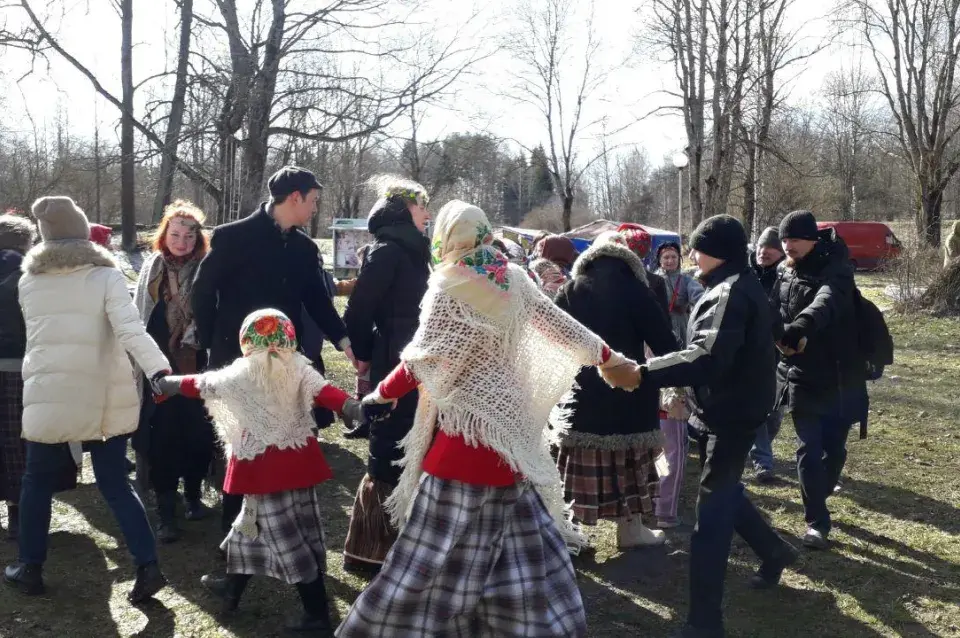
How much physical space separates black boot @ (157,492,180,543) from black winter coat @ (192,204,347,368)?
3.64 feet

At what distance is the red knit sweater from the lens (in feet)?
11.8

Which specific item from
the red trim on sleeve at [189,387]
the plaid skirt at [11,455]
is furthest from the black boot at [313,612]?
the plaid skirt at [11,455]

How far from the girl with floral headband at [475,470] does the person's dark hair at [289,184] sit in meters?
1.32

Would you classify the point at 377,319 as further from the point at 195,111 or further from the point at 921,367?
the point at 195,111

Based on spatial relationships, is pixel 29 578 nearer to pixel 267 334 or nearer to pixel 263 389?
pixel 263 389

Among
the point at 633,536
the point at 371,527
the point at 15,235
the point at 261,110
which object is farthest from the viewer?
the point at 261,110

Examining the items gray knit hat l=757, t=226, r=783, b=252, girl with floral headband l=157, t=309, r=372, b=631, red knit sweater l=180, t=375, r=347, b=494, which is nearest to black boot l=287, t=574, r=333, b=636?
girl with floral headband l=157, t=309, r=372, b=631

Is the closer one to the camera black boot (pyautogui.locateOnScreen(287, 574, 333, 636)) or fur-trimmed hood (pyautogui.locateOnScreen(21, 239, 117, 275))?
black boot (pyautogui.locateOnScreen(287, 574, 333, 636))

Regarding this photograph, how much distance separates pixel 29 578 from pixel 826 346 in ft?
14.2

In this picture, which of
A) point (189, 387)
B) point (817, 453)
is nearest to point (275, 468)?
point (189, 387)

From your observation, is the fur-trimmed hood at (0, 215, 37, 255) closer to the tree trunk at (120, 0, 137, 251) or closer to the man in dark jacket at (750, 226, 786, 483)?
the man in dark jacket at (750, 226, 786, 483)

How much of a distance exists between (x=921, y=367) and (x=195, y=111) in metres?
11.6

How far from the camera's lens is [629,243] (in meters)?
5.03

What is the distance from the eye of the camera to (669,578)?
448 cm
